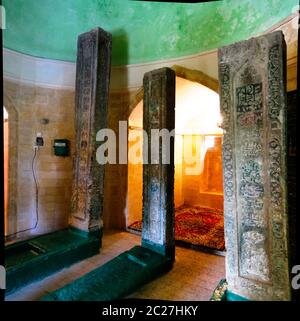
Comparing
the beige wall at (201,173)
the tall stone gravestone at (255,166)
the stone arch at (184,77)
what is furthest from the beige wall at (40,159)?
the beige wall at (201,173)

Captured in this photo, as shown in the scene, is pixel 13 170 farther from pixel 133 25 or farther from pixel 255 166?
pixel 255 166

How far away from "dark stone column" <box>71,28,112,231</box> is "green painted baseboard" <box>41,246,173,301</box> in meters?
0.90

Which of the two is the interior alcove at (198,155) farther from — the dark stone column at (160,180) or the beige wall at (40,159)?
the beige wall at (40,159)

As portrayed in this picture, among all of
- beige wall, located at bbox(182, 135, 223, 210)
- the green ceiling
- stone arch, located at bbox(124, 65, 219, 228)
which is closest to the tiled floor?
stone arch, located at bbox(124, 65, 219, 228)

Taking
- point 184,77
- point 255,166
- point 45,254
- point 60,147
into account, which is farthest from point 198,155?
point 45,254

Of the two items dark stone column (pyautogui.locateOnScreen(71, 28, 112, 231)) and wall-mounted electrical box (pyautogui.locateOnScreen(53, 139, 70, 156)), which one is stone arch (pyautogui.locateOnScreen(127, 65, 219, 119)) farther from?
wall-mounted electrical box (pyautogui.locateOnScreen(53, 139, 70, 156))

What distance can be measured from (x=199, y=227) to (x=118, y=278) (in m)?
2.58

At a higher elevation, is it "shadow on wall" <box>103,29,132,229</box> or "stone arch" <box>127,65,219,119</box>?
"stone arch" <box>127,65,219,119</box>

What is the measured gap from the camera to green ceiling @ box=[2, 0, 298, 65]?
3.72 m

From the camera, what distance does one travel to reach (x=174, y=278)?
2.92 meters

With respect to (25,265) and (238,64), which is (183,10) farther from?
(25,265)

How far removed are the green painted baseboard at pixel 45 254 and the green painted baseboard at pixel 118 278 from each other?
1.95 feet

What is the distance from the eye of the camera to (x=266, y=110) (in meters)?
2.06
